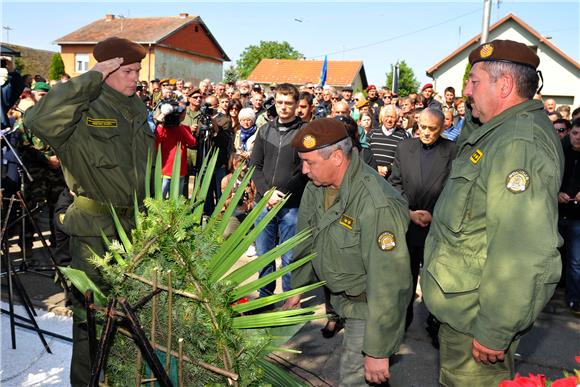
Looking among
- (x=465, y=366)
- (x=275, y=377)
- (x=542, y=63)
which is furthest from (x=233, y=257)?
(x=542, y=63)

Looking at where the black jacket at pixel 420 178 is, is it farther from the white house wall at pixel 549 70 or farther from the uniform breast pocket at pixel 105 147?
the white house wall at pixel 549 70

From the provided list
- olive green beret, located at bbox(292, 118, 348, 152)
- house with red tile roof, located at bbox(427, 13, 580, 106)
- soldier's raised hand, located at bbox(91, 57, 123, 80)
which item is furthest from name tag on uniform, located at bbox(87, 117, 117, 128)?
house with red tile roof, located at bbox(427, 13, 580, 106)

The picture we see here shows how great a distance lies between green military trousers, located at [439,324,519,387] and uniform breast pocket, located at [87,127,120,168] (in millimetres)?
2150

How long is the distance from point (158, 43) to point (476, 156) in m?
41.9

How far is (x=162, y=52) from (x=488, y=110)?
42.7 m

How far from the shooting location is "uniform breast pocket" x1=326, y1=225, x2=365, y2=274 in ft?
8.70

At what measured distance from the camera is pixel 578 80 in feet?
116

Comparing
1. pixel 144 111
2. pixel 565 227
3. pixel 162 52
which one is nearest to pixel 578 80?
pixel 162 52

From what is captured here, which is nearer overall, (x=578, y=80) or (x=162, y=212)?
(x=162, y=212)

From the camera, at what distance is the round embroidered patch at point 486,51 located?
228 centimetres

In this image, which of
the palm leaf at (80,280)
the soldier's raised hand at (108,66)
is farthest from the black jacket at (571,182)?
the palm leaf at (80,280)

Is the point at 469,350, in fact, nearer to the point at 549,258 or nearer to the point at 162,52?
the point at 549,258

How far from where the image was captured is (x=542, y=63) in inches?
1406

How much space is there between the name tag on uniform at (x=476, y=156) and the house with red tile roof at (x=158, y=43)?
133 feet
